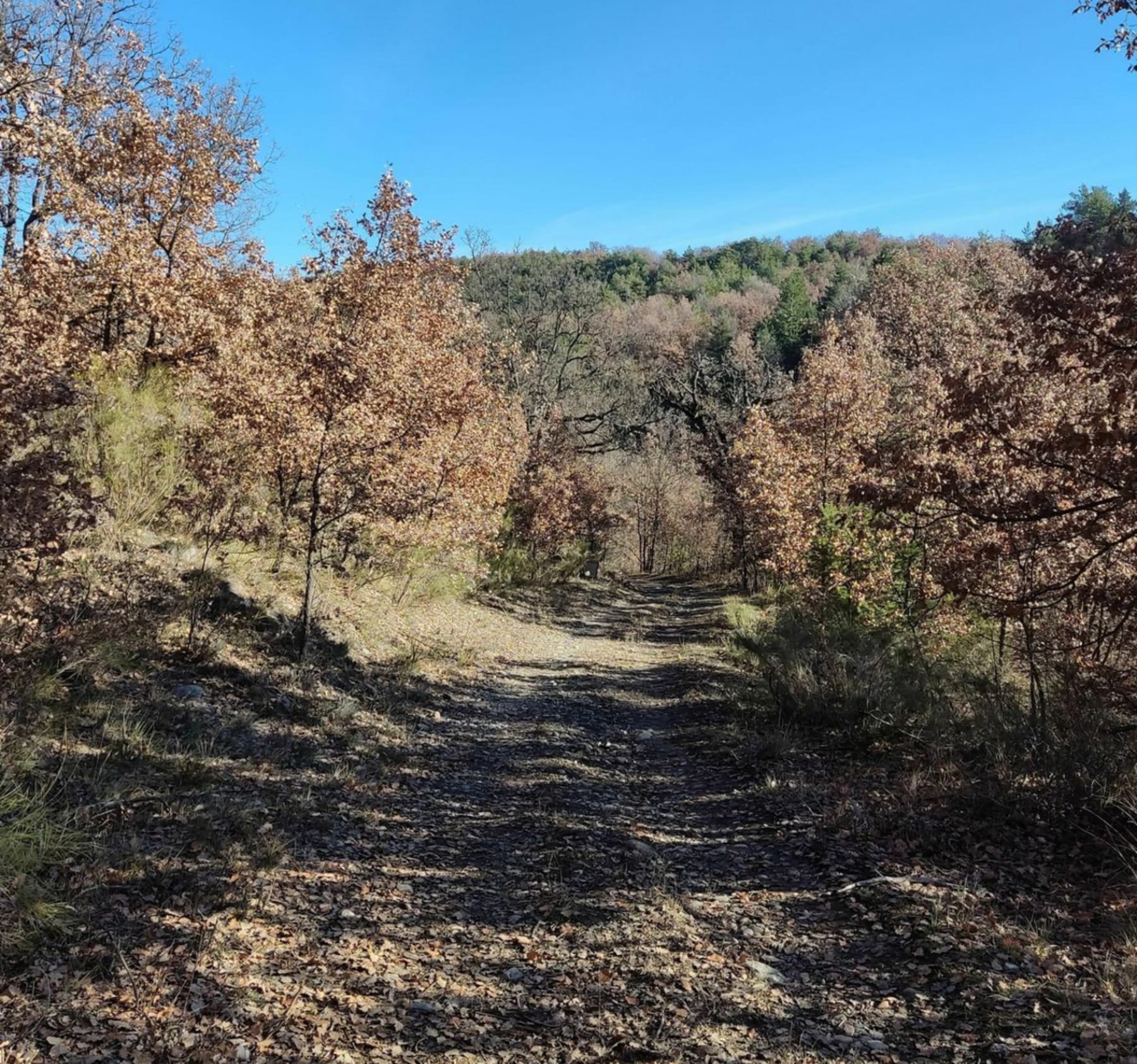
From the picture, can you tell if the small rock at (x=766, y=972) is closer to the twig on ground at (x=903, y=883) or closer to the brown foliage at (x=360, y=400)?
the twig on ground at (x=903, y=883)

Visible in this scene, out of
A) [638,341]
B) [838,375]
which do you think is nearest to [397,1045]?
[838,375]

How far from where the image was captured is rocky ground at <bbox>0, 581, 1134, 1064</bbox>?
372cm

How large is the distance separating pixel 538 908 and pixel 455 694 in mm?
6333

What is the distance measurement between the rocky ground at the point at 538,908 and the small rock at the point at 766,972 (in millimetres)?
20

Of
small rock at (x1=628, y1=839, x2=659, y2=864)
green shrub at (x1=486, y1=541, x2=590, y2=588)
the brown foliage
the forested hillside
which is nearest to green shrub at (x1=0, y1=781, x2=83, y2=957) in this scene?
the forested hillside

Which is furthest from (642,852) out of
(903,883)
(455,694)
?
(455,694)

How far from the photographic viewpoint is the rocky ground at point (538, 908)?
12.2 feet

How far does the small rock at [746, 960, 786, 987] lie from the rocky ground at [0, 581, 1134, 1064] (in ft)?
0.06

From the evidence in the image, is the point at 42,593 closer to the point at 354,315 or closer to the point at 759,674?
the point at 354,315

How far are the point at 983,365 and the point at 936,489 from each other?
1679 mm

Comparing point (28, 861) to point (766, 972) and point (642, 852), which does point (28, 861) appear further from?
point (766, 972)

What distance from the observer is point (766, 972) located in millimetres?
4445

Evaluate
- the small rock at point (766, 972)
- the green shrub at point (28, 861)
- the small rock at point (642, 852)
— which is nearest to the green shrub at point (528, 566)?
the small rock at point (642, 852)

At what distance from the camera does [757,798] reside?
24.0ft
